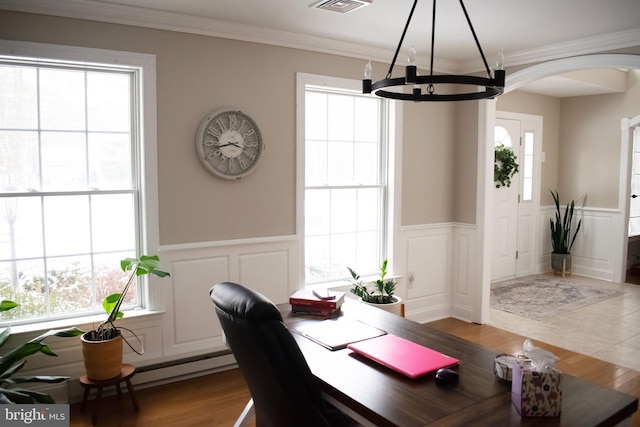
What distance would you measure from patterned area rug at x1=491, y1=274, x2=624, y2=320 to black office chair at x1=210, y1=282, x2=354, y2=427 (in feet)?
13.1

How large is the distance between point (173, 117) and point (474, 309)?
3.29 m

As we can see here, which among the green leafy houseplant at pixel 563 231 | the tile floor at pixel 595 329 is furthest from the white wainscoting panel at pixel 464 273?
the green leafy houseplant at pixel 563 231

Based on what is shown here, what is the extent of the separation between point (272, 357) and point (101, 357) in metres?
1.83

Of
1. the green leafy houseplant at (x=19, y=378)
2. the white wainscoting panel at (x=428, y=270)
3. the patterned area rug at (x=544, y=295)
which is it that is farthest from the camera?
the patterned area rug at (x=544, y=295)

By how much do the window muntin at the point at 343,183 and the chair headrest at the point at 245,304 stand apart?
2.40 m

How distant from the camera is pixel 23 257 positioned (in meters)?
3.04

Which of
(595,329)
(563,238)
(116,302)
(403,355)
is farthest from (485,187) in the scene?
(116,302)

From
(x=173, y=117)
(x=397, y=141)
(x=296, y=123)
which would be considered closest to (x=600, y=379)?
(x=397, y=141)

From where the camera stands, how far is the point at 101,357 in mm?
2908

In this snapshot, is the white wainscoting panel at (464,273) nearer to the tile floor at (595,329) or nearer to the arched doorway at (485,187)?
the arched doorway at (485,187)

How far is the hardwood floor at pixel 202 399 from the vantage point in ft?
9.61

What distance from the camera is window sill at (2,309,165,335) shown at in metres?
2.99

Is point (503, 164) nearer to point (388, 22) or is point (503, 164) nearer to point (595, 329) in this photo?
point (595, 329)

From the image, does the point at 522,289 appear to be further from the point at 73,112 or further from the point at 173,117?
the point at 73,112
